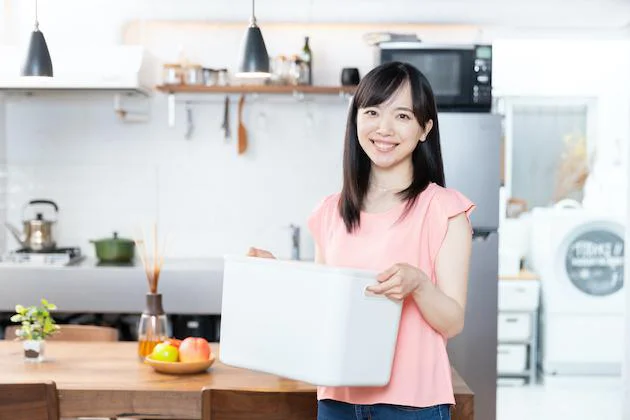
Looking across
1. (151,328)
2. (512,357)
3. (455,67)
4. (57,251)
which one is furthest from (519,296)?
(151,328)

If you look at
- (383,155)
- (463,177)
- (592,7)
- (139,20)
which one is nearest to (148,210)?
(139,20)

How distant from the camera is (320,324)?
5.10ft

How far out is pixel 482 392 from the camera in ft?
13.5

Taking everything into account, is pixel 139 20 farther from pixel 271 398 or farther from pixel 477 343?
pixel 271 398

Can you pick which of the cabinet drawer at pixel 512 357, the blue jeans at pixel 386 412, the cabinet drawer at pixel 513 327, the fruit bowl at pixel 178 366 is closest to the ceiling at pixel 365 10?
the cabinet drawer at pixel 513 327

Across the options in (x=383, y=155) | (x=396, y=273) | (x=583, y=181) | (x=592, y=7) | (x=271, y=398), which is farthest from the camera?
(x=583, y=181)

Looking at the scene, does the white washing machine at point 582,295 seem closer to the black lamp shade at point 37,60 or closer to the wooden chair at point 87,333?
the wooden chair at point 87,333

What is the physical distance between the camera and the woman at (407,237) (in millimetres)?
1582

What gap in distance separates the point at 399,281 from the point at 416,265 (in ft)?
0.43

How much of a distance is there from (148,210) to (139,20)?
1.10 meters

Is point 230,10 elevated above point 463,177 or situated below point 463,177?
above

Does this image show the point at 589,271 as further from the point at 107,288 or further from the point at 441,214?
the point at 441,214

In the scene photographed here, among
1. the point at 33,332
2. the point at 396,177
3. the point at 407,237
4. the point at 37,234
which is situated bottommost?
the point at 33,332

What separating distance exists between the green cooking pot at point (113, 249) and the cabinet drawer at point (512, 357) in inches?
93.4
